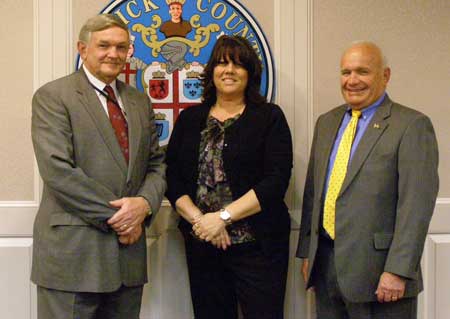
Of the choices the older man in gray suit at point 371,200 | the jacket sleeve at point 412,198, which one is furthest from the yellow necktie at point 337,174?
the jacket sleeve at point 412,198

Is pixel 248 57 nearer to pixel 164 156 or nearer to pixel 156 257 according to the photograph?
pixel 164 156

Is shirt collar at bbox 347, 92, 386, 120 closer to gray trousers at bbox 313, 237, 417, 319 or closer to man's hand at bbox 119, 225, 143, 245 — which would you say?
gray trousers at bbox 313, 237, 417, 319

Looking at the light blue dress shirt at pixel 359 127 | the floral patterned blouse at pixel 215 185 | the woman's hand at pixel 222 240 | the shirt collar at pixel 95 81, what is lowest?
the woman's hand at pixel 222 240

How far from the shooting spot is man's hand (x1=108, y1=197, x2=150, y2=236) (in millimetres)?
1991

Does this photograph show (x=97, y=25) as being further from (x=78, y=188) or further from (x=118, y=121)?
(x=78, y=188)

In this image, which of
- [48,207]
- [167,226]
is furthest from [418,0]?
[48,207]

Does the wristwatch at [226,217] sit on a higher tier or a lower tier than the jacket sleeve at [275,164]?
lower

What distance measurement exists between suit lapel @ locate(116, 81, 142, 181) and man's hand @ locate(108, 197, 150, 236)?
0.30 ft

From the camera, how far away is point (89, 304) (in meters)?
2.03

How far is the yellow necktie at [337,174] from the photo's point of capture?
202 centimetres

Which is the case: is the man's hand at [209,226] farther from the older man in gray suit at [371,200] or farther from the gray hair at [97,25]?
the gray hair at [97,25]

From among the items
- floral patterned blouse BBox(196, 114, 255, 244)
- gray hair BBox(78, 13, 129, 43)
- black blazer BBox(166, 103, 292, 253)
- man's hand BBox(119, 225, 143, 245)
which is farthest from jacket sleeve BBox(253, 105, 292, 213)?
gray hair BBox(78, 13, 129, 43)

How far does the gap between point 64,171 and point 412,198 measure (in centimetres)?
113

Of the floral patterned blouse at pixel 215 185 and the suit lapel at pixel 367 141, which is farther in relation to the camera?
the floral patterned blouse at pixel 215 185
